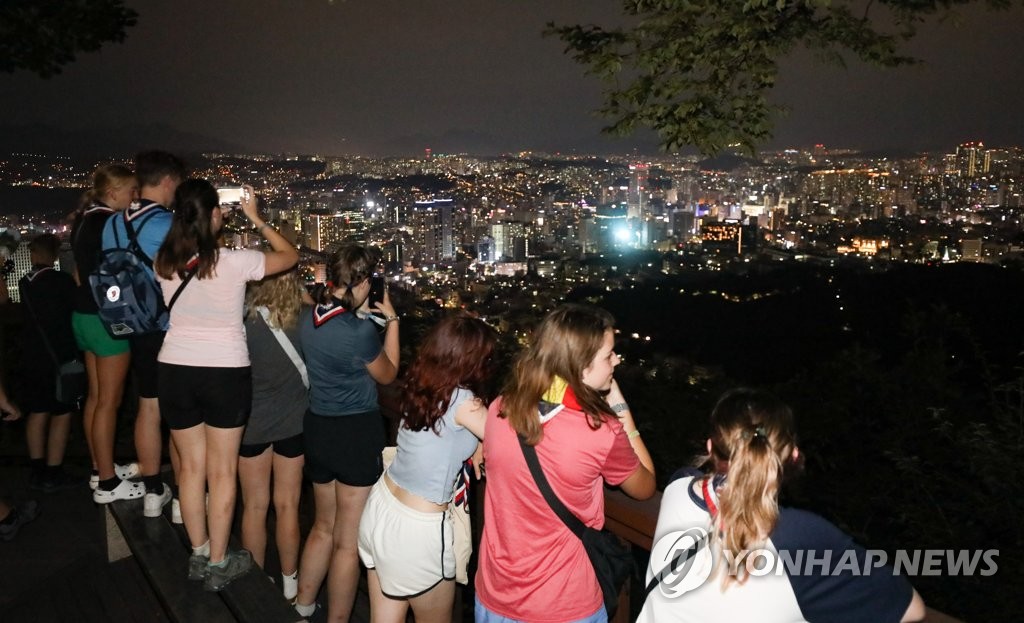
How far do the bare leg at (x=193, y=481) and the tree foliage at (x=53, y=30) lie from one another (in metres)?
3.26

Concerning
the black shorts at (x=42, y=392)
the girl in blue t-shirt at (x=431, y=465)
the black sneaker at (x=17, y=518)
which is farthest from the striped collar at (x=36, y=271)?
the girl in blue t-shirt at (x=431, y=465)

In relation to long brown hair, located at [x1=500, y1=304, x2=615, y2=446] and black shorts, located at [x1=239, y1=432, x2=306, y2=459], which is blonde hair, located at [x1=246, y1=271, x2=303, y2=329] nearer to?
black shorts, located at [x1=239, y1=432, x2=306, y2=459]

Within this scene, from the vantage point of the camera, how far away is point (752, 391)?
1.45m

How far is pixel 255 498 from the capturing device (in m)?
2.86

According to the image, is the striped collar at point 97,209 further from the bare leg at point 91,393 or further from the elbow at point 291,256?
the elbow at point 291,256

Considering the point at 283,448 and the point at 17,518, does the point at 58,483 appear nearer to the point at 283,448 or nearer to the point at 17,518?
the point at 17,518

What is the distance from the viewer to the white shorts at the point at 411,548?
79.7 inches

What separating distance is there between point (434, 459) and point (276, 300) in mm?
1007

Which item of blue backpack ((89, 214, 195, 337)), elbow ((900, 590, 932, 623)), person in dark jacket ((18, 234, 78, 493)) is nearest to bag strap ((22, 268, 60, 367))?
person in dark jacket ((18, 234, 78, 493))

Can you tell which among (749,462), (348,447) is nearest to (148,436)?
(348,447)

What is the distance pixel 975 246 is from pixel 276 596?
26.7m

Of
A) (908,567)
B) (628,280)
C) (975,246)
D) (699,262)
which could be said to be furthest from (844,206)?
(908,567)

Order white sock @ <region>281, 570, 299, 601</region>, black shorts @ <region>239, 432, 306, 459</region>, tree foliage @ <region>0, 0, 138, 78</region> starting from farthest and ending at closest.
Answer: tree foliage @ <region>0, 0, 138, 78</region>, white sock @ <region>281, 570, 299, 601</region>, black shorts @ <region>239, 432, 306, 459</region>

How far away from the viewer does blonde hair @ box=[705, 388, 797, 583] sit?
1343 mm
